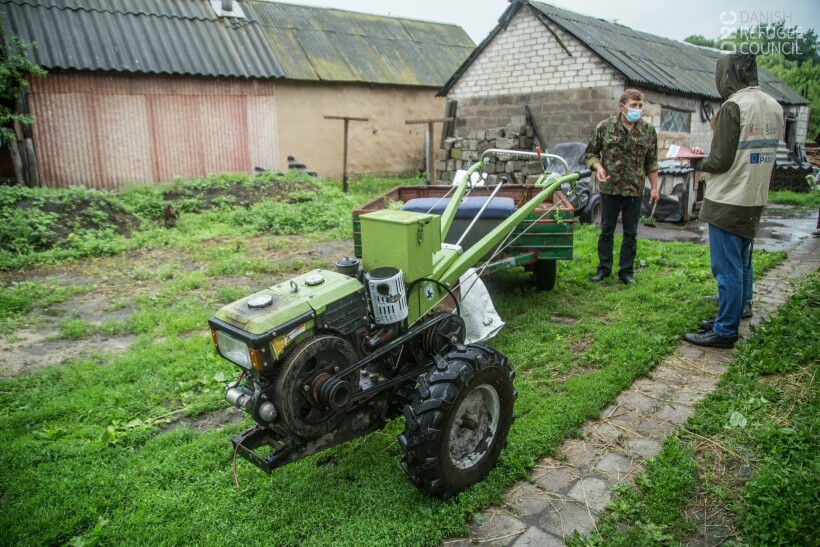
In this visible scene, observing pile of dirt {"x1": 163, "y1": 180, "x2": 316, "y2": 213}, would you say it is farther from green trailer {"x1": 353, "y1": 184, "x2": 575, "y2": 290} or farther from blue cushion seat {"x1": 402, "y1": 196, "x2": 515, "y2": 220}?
blue cushion seat {"x1": 402, "y1": 196, "x2": 515, "y2": 220}

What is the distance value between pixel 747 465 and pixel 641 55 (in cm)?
1342

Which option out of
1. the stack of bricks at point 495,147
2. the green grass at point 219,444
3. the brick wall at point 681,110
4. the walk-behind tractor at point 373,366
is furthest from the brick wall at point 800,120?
the walk-behind tractor at point 373,366

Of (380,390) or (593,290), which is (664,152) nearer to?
(593,290)

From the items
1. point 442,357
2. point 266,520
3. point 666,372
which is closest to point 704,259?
point 666,372

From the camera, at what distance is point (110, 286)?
22.7 ft

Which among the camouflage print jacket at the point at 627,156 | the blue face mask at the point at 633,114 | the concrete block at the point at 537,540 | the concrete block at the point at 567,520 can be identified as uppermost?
the blue face mask at the point at 633,114

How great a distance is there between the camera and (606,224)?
6.22 m

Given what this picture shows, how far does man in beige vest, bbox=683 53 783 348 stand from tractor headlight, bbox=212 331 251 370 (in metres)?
3.62

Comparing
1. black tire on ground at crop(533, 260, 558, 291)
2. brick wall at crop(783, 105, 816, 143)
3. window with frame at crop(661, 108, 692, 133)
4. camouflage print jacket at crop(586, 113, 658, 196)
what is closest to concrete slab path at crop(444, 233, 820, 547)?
black tire on ground at crop(533, 260, 558, 291)

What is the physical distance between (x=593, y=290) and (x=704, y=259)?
1.95 meters

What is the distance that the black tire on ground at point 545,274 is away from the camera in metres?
5.89

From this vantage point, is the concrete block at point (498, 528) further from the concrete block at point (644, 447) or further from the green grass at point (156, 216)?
the green grass at point (156, 216)

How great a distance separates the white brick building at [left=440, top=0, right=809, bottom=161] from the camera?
12297 millimetres

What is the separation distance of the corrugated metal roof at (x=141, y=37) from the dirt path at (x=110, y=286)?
6.81 metres
